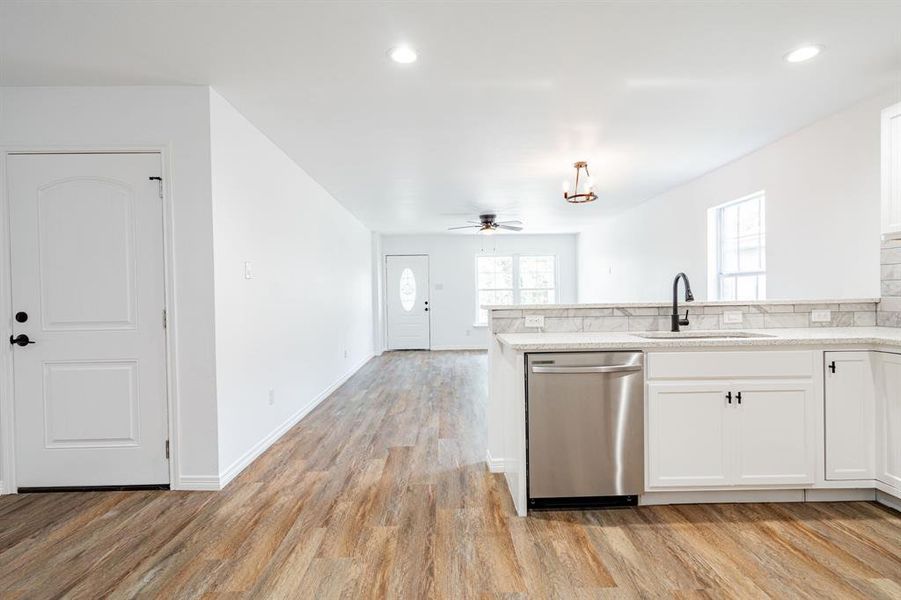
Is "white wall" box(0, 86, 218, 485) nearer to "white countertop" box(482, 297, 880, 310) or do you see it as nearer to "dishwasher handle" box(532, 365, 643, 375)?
"white countertop" box(482, 297, 880, 310)

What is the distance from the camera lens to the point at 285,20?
224 centimetres

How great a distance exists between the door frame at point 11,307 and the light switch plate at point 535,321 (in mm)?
2193

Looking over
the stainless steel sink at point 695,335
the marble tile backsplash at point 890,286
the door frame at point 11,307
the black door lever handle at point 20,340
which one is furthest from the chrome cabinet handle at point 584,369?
the black door lever handle at point 20,340

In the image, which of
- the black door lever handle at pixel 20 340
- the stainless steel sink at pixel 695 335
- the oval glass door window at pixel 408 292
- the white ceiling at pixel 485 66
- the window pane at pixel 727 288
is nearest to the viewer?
the white ceiling at pixel 485 66

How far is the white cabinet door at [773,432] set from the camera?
252cm

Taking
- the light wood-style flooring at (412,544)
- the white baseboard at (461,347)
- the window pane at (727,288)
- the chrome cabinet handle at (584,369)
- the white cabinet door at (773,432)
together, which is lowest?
the light wood-style flooring at (412,544)

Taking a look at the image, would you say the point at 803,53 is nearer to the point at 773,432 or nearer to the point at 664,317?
the point at 664,317

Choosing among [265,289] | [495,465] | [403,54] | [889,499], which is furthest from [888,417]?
[265,289]

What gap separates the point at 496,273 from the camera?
1010 cm

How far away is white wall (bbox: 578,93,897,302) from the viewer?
130 inches

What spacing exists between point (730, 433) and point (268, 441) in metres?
3.20

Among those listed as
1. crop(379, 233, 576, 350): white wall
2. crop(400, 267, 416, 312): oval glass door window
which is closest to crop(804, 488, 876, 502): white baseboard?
crop(379, 233, 576, 350): white wall

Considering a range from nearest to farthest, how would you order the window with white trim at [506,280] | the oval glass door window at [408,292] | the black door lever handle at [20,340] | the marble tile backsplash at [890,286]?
the black door lever handle at [20,340] → the marble tile backsplash at [890,286] → the oval glass door window at [408,292] → the window with white trim at [506,280]

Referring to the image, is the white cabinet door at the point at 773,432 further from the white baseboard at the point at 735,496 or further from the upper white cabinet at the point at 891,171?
the upper white cabinet at the point at 891,171
